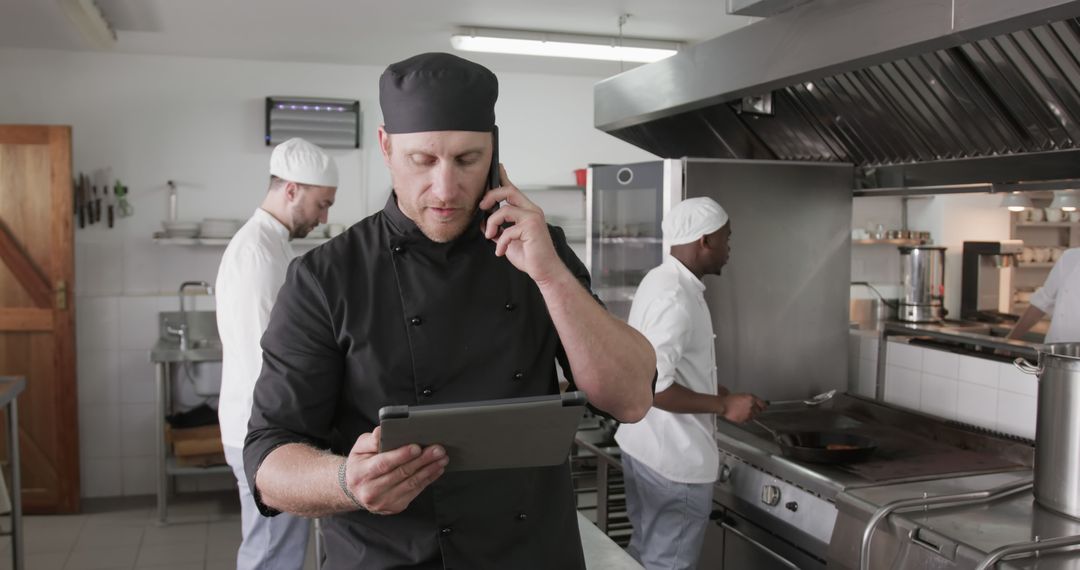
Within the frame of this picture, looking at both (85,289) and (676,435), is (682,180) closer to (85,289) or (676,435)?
(676,435)

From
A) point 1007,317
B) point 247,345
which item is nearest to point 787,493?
point 247,345

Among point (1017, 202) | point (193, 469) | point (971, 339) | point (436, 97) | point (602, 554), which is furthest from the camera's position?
point (193, 469)

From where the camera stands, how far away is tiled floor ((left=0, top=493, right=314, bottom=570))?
4.72m

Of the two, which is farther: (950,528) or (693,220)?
(693,220)

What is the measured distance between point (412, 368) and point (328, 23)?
12.7 feet

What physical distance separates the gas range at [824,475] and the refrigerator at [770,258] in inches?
11.7

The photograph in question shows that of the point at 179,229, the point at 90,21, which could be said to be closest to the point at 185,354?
the point at 179,229

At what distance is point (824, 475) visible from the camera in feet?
9.06

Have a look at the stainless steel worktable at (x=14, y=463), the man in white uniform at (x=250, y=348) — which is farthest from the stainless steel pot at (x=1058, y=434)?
the stainless steel worktable at (x=14, y=463)

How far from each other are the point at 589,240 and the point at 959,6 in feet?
7.23

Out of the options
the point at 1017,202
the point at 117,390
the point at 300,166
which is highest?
the point at 300,166

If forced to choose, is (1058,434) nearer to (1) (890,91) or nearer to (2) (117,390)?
(1) (890,91)

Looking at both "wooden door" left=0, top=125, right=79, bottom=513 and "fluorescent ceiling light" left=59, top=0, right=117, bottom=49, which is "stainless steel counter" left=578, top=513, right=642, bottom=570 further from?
"wooden door" left=0, top=125, right=79, bottom=513

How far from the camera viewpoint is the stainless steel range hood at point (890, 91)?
2.44 metres
